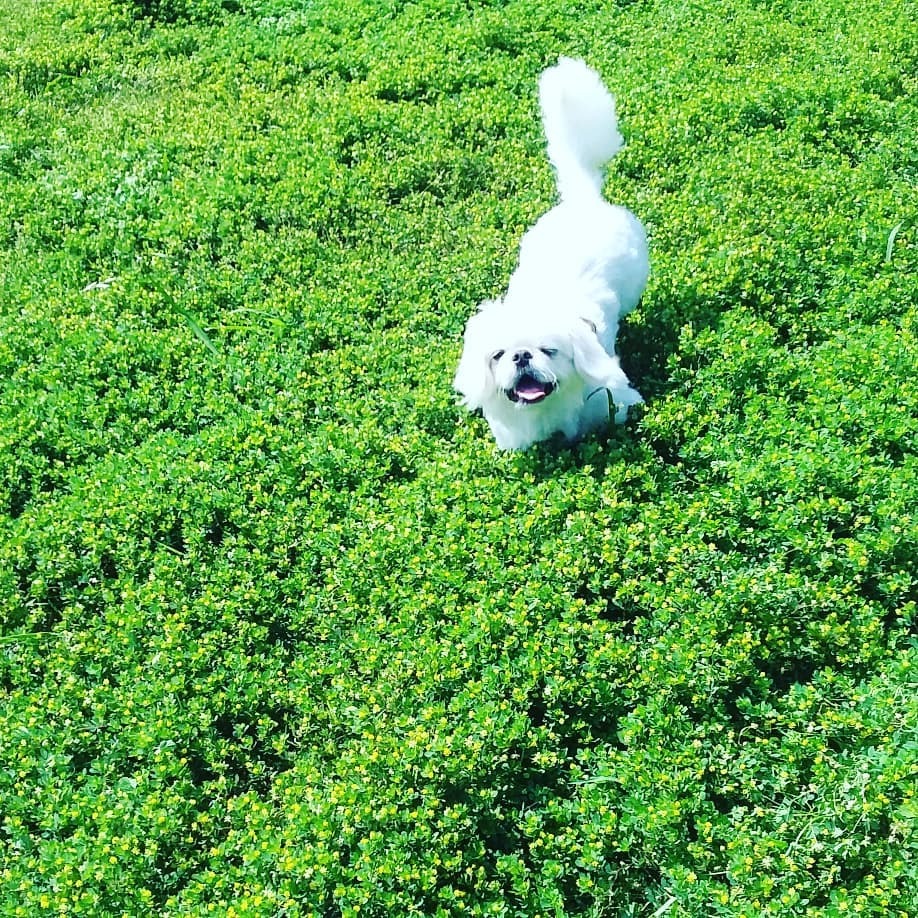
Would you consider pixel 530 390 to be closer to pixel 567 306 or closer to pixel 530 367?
pixel 530 367

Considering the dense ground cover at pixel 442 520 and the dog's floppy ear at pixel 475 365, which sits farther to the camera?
the dog's floppy ear at pixel 475 365

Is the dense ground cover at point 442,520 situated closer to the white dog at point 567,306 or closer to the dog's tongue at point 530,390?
the white dog at point 567,306

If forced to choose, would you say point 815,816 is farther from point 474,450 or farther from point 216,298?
point 216,298

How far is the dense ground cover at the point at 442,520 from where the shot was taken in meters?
3.57

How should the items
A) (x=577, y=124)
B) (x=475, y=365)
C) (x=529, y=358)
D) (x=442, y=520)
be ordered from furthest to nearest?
1. (x=577, y=124)
2. (x=475, y=365)
3. (x=442, y=520)
4. (x=529, y=358)

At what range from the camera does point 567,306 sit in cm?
507

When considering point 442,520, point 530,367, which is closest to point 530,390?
point 530,367

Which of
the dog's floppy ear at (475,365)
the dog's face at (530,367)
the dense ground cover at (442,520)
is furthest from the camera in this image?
the dog's floppy ear at (475,365)

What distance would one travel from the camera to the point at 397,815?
3596 mm

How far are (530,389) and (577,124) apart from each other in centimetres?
219

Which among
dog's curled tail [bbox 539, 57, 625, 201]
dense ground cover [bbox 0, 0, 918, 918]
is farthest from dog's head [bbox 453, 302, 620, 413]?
dog's curled tail [bbox 539, 57, 625, 201]

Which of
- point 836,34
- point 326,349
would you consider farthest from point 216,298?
point 836,34

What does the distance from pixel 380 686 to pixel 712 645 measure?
4.84 ft

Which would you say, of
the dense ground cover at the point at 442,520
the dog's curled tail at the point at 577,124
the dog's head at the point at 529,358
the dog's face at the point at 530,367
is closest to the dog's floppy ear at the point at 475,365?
the dog's head at the point at 529,358
